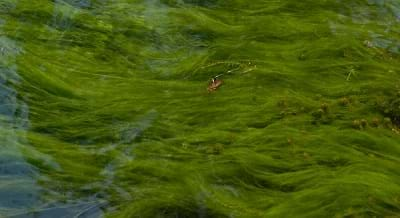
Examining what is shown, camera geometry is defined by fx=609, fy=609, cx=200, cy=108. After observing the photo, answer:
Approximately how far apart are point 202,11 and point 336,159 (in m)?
1.79

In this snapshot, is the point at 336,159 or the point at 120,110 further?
the point at 120,110

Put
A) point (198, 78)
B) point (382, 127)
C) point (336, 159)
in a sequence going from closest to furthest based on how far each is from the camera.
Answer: point (336, 159), point (382, 127), point (198, 78)

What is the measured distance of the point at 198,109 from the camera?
133 inches

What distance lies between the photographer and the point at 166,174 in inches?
115

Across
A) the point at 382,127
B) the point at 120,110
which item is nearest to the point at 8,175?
the point at 120,110

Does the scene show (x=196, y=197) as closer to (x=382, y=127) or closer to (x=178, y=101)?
(x=178, y=101)

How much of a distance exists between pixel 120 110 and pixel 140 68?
50 centimetres

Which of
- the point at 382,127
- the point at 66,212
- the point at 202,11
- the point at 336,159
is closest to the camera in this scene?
the point at 66,212

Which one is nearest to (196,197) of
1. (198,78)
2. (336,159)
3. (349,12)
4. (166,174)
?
(166,174)

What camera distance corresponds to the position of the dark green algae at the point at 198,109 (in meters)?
2.85

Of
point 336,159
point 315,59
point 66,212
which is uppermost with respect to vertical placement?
point 315,59

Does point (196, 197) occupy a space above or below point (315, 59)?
below

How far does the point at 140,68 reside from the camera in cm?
378

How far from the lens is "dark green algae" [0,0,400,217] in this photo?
2.85 m
